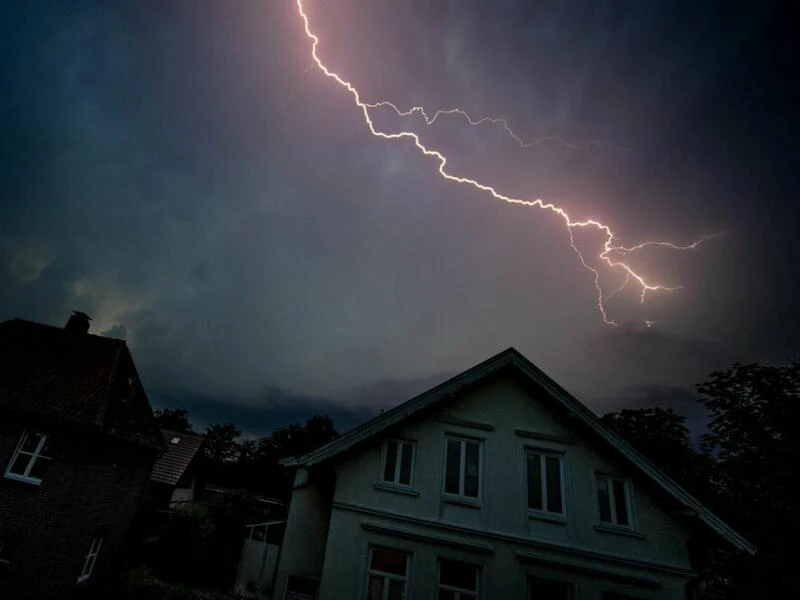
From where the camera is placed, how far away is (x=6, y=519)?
13.2 m

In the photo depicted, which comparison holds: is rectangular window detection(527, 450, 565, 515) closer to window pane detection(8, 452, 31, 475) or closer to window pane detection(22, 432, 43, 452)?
window pane detection(22, 432, 43, 452)

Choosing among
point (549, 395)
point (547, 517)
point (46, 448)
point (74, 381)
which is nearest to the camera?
point (547, 517)

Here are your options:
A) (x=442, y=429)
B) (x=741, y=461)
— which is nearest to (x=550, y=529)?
(x=442, y=429)

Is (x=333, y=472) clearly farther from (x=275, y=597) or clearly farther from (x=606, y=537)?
(x=606, y=537)

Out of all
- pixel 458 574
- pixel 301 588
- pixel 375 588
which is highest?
pixel 458 574

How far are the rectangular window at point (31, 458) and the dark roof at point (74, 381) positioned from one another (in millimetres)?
908

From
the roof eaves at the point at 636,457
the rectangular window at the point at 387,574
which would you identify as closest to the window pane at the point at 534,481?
the roof eaves at the point at 636,457

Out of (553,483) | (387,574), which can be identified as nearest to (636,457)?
(553,483)

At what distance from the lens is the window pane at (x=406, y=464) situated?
11438mm

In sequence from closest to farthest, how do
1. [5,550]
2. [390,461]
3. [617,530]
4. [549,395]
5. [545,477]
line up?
[617,530] < [545,477] < [390,461] < [549,395] < [5,550]

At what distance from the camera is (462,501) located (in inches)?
435

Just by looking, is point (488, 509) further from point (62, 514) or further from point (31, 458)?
point (31, 458)

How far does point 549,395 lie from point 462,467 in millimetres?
3547

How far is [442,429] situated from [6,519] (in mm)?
15456
